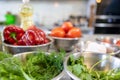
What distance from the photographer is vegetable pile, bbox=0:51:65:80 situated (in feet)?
1.43

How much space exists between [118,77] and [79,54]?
0.65ft

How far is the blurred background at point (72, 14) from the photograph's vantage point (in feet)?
8.71

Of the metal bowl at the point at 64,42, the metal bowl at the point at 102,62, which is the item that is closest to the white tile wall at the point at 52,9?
the metal bowl at the point at 64,42

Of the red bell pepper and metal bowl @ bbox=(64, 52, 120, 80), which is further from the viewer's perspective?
the red bell pepper

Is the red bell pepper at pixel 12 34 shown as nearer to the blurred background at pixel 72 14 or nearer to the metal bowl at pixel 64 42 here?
the metal bowl at pixel 64 42

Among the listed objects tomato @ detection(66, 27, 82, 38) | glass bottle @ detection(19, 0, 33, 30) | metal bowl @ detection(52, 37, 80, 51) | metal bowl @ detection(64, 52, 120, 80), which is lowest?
metal bowl @ detection(64, 52, 120, 80)

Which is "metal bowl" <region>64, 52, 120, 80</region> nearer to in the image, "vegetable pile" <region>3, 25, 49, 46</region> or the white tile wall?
"vegetable pile" <region>3, 25, 49, 46</region>

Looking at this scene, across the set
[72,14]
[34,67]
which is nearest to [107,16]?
[72,14]

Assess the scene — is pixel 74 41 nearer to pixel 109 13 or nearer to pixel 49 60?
pixel 49 60

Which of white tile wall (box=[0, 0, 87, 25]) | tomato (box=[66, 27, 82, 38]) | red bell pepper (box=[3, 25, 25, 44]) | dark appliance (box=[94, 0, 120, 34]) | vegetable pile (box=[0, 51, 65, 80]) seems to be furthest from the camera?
white tile wall (box=[0, 0, 87, 25])

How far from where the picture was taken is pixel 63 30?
908mm

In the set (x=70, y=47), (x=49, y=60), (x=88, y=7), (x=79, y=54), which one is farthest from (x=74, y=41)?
(x=88, y=7)

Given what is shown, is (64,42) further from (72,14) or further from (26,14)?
(72,14)

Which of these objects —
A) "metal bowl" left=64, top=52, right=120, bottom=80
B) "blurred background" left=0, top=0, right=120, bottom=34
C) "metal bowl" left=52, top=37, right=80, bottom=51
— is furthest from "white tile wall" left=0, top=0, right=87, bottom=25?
"metal bowl" left=64, top=52, right=120, bottom=80
